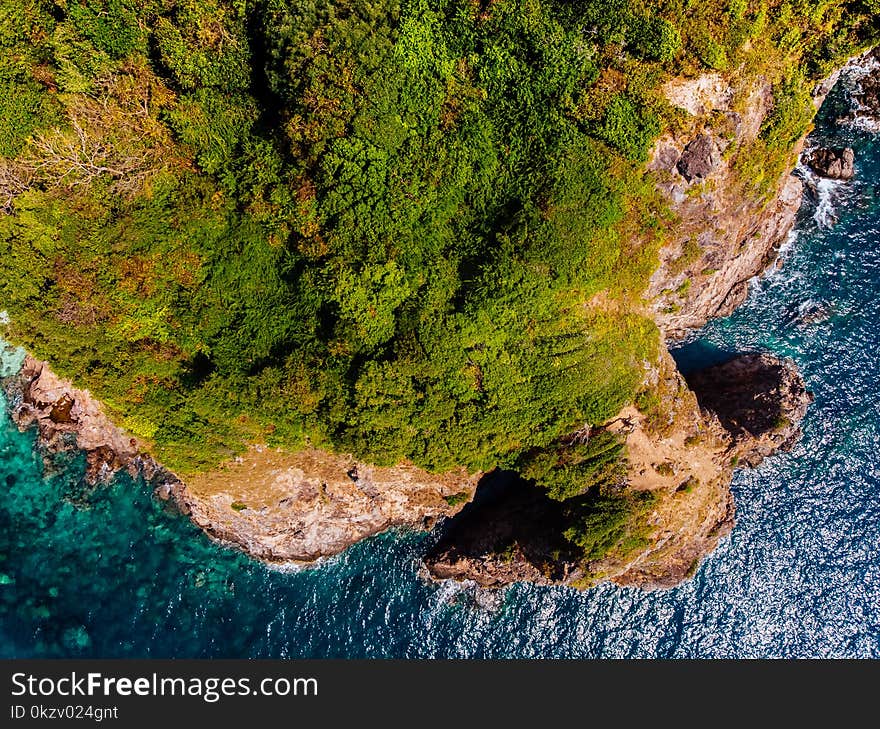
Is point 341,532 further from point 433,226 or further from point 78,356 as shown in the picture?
point 433,226

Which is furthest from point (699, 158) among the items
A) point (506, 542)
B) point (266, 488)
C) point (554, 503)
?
point (266, 488)

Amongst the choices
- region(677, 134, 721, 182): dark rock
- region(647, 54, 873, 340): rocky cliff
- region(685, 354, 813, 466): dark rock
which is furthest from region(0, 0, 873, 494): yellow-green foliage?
region(685, 354, 813, 466): dark rock

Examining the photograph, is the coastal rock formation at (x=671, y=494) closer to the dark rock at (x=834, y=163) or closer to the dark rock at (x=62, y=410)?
the dark rock at (x=834, y=163)

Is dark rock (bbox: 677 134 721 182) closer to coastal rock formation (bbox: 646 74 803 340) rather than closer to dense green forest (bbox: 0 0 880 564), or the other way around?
coastal rock formation (bbox: 646 74 803 340)

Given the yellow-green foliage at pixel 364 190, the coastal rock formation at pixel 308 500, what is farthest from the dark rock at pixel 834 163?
the coastal rock formation at pixel 308 500

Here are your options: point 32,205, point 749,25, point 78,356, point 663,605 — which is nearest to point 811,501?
point 663,605

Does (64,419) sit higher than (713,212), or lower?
lower

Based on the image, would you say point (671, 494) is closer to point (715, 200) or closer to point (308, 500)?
point (715, 200)

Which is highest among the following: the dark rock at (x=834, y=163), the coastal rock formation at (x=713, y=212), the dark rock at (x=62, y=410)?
the dark rock at (x=834, y=163)
